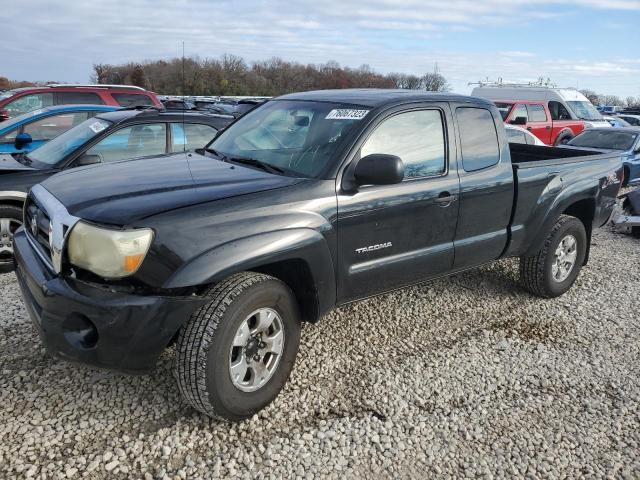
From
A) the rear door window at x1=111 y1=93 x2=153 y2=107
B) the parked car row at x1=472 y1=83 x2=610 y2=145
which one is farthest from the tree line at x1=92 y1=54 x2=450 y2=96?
the rear door window at x1=111 y1=93 x2=153 y2=107

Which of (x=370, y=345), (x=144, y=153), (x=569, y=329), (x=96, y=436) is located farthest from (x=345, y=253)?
(x=144, y=153)

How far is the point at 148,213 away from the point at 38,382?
147cm

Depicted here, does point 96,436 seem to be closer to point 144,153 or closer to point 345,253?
point 345,253

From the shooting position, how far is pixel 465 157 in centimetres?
394

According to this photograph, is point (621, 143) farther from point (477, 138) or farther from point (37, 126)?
point (37, 126)

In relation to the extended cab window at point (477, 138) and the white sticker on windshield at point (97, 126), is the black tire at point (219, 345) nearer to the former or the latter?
the extended cab window at point (477, 138)

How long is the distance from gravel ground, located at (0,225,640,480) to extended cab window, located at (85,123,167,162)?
5.57ft

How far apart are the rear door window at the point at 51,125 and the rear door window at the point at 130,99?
114 inches

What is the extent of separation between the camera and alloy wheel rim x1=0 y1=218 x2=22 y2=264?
502 centimetres

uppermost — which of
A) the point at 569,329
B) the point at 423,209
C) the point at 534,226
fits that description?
the point at 423,209

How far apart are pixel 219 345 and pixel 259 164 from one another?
4.23 feet

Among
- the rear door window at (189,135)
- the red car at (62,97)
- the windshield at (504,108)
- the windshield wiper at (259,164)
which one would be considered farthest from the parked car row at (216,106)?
the windshield at (504,108)

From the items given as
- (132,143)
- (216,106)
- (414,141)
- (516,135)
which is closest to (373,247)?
(414,141)

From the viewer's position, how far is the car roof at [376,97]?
11.9ft
